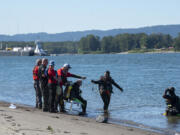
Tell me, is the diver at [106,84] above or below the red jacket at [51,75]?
below

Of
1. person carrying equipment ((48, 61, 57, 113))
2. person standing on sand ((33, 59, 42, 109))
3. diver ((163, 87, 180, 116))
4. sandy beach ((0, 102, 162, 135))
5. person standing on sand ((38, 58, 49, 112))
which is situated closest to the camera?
sandy beach ((0, 102, 162, 135))

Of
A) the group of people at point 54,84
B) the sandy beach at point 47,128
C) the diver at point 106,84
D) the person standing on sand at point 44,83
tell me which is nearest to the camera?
the sandy beach at point 47,128

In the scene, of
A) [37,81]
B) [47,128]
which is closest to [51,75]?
[37,81]

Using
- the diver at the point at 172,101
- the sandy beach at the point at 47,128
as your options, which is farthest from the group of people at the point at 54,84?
the sandy beach at the point at 47,128

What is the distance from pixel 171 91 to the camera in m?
15.9

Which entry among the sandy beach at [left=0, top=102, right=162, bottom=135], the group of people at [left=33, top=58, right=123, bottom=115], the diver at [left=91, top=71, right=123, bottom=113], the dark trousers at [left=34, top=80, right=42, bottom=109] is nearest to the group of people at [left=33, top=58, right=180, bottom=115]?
the group of people at [left=33, top=58, right=123, bottom=115]

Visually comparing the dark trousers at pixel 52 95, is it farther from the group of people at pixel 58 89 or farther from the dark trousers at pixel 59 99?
the dark trousers at pixel 59 99

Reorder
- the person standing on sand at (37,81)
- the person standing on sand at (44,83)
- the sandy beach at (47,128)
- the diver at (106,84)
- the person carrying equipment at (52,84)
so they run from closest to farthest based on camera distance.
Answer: the sandy beach at (47,128)
the person carrying equipment at (52,84)
the person standing on sand at (44,83)
the person standing on sand at (37,81)
the diver at (106,84)

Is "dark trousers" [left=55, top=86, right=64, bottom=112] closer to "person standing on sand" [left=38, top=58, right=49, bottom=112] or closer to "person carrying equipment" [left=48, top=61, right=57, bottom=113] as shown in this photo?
"person carrying equipment" [left=48, top=61, right=57, bottom=113]

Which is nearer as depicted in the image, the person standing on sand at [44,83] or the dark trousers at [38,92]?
the person standing on sand at [44,83]

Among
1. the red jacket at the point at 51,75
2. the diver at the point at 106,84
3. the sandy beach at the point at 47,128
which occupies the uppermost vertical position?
the red jacket at the point at 51,75

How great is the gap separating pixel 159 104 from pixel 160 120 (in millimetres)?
5096

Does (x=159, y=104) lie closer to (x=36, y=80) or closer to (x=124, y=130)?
(x=36, y=80)

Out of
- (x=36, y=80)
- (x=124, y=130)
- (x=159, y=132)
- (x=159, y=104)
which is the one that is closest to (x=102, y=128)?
(x=124, y=130)
